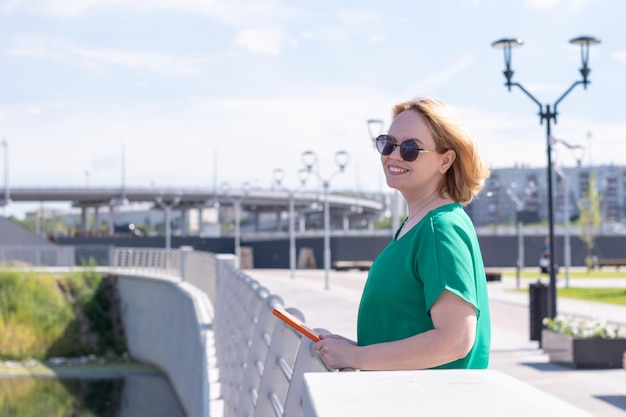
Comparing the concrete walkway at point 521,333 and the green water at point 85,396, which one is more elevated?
the concrete walkway at point 521,333

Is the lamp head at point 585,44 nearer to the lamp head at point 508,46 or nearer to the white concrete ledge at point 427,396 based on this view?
the lamp head at point 508,46

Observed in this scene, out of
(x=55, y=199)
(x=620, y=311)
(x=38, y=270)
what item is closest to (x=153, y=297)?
(x=38, y=270)

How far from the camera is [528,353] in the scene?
1617 centimetres

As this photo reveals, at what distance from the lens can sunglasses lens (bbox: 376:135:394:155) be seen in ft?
10.9

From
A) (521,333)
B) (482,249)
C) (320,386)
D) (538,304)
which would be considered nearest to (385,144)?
(320,386)

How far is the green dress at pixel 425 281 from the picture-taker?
2826 millimetres

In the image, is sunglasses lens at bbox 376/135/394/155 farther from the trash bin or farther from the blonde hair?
the trash bin

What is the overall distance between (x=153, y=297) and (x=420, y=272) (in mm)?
34885

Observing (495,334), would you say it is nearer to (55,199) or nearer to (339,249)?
(339,249)

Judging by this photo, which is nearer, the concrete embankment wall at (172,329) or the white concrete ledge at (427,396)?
the white concrete ledge at (427,396)

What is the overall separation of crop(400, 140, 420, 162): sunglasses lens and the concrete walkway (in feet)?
24.4

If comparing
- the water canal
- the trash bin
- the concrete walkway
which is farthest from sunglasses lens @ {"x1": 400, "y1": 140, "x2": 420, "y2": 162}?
the water canal

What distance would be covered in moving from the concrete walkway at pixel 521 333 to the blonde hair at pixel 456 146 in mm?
7323

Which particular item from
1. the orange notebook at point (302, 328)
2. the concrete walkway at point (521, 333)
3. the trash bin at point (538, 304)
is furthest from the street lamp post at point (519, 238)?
the orange notebook at point (302, 328)
